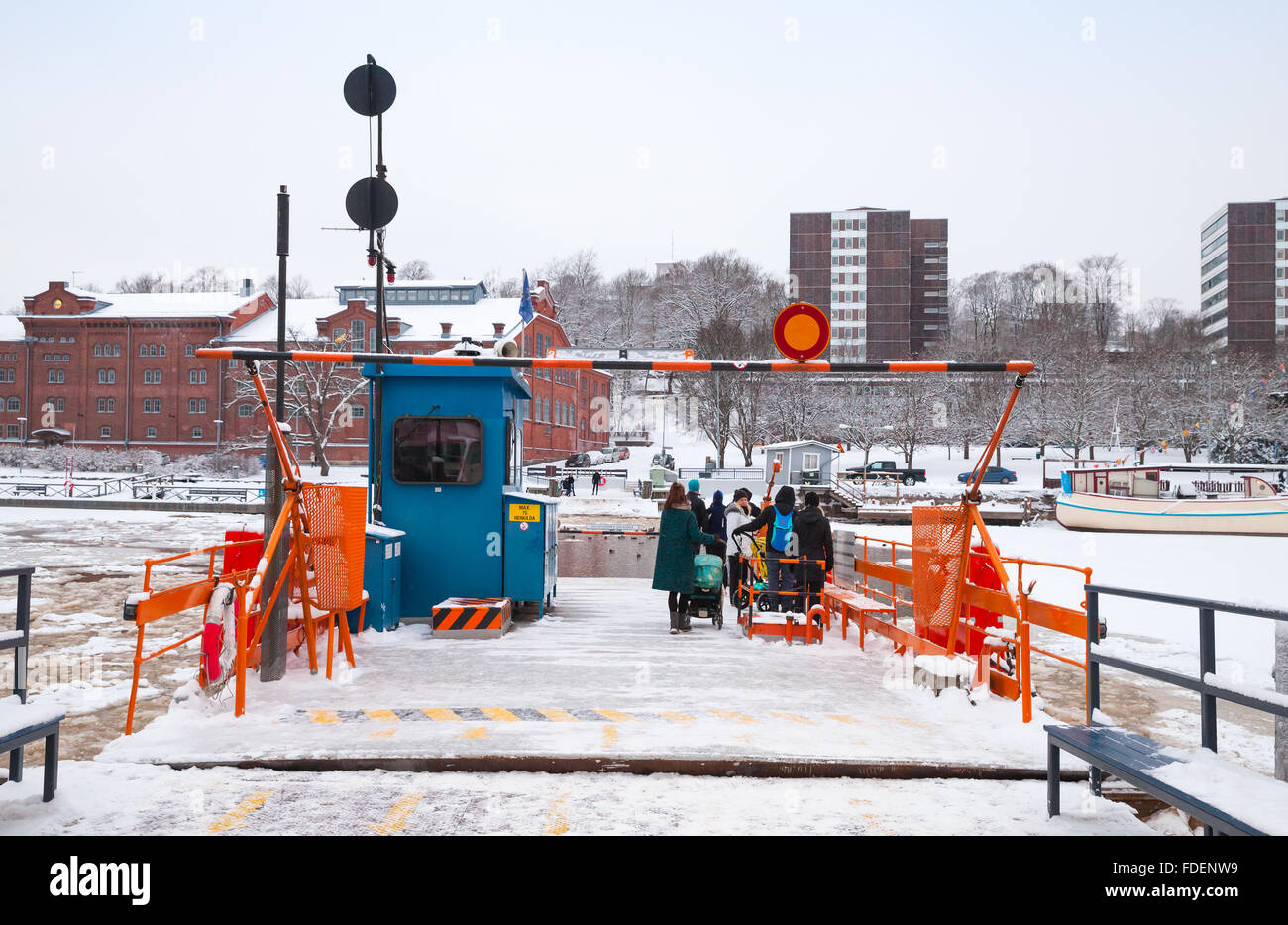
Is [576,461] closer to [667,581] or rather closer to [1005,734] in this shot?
[667,581]

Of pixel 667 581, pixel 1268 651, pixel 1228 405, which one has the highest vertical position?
pixel 1228 405

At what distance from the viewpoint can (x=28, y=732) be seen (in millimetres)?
4055

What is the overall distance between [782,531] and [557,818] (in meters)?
6.84

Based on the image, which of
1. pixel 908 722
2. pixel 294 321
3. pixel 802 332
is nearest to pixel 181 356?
pixel 294 321

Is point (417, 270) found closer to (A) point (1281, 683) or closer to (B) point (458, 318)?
(B) point (458, 318)

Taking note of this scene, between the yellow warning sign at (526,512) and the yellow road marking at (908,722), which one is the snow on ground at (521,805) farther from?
the yellow warning sign at (526,512)

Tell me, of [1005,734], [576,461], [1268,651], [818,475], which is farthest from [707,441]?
[1005,734]

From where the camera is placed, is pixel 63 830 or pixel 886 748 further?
pixel 886 748

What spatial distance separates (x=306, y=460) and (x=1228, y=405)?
68141mm

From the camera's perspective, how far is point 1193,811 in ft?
11.6

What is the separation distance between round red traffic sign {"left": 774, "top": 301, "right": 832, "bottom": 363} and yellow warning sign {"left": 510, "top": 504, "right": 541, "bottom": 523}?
4.29 meters

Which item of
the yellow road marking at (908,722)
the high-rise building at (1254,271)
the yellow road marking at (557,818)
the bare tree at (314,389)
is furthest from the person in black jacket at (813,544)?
the high-rise building at (1254,271)

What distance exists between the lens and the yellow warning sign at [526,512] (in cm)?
1055

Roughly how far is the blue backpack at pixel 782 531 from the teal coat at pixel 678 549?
832 millimetres
